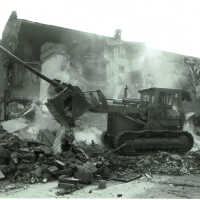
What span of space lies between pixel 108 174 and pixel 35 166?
2.01 meters

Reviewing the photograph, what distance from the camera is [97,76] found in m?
20.1

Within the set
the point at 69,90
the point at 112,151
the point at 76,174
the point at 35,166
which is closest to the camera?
the point at 76,174

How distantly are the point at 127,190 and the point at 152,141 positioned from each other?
484 centimetres

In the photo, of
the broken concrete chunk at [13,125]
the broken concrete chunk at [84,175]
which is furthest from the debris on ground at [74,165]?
the broken concrete chunk at [13,125]

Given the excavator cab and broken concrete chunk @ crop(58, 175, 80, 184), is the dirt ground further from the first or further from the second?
the excavator cab

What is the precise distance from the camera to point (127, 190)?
734 centimetres

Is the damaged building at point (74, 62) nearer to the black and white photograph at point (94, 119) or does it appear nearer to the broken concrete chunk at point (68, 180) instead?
the black and white photograph at point (94, 119)

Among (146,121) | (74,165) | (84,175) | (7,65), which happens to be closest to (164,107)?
(146,121)

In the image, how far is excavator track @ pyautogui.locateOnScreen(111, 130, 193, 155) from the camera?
38.2 ft

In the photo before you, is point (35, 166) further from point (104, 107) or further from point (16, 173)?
point (104, 107)

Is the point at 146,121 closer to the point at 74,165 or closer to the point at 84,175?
the point at 74,165

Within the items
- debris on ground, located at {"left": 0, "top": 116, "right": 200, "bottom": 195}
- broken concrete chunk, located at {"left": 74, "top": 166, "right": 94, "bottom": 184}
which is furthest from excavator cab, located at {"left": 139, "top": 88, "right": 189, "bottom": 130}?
broken concrete chunk, located at {"left": 74, "top": 166, "right": 94, "bottom": 184}

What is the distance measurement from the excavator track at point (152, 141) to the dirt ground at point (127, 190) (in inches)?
131

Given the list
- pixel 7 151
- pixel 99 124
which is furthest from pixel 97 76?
pixel 7 151
